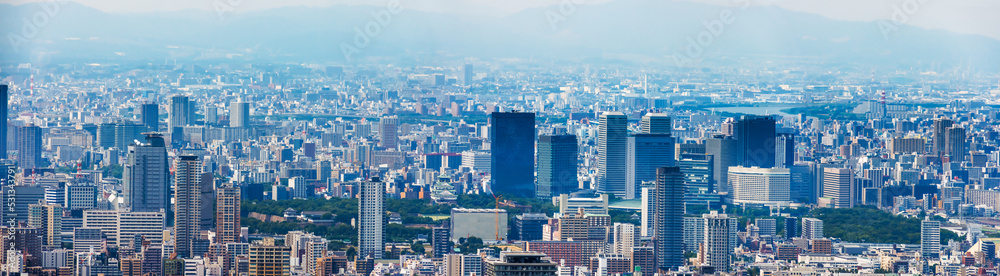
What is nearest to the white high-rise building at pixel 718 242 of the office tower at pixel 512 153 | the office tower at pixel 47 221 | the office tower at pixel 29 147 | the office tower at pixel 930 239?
the office tower at pixel 930 239

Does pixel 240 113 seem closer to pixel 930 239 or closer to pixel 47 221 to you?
pixel 47 221

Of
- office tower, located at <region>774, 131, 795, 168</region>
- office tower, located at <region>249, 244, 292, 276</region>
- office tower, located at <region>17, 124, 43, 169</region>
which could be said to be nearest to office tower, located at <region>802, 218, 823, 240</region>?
office tower, located at <region>774, 131, 795, 168</region>

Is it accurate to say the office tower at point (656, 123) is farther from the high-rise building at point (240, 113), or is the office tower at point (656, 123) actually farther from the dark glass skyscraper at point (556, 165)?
the high-rise building at point (240, 113)

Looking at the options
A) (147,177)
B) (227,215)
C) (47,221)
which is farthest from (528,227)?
(47,221)

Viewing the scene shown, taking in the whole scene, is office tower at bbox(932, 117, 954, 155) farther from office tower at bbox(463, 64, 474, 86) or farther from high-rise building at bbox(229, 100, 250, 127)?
high-rise building at bbox(229, 100, 250, 127)

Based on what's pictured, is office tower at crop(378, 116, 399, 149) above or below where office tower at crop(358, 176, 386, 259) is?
above

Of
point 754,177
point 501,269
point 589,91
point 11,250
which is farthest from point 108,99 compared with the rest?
point 501,269

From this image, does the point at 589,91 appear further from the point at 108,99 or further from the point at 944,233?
the point at 944,233
